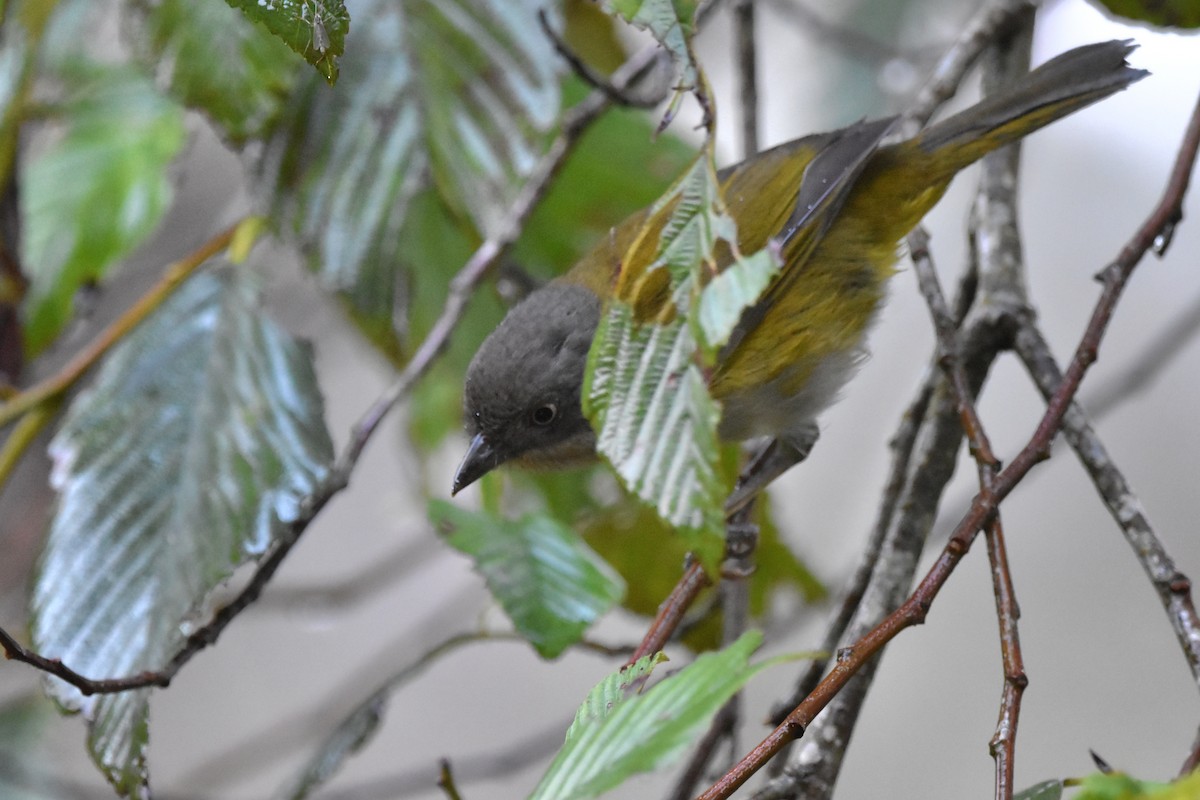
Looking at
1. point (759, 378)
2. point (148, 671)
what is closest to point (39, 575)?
point (148, 671)

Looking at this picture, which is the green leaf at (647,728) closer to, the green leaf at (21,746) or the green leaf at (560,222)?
the green leaf at (560,222)

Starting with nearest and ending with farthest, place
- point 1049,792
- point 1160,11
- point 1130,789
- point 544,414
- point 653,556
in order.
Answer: point 1130,789 < point 1049,792 < point 1160,11 < point 544,414 < point 653,556

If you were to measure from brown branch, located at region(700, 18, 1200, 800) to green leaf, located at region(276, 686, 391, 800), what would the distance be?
3.14ft

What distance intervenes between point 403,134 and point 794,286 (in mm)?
768

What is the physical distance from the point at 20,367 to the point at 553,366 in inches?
46.6

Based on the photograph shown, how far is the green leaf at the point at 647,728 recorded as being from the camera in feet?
2.75

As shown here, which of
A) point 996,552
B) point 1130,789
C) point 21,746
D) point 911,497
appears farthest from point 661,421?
point 21,746

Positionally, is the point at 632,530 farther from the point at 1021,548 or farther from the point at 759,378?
the point at 1021,548

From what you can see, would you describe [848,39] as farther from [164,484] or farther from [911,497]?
[164,484]

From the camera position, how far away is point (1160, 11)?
1709 mm

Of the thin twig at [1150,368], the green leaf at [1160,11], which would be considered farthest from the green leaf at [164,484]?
the thin twig at [1150,368]

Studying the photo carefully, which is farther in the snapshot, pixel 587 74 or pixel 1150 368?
pixel 1150 368

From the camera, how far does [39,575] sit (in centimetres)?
172

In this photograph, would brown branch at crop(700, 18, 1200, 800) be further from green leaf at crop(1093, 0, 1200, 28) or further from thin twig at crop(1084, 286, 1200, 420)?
thin twig at crop(1084, 286, 1200, 420)
